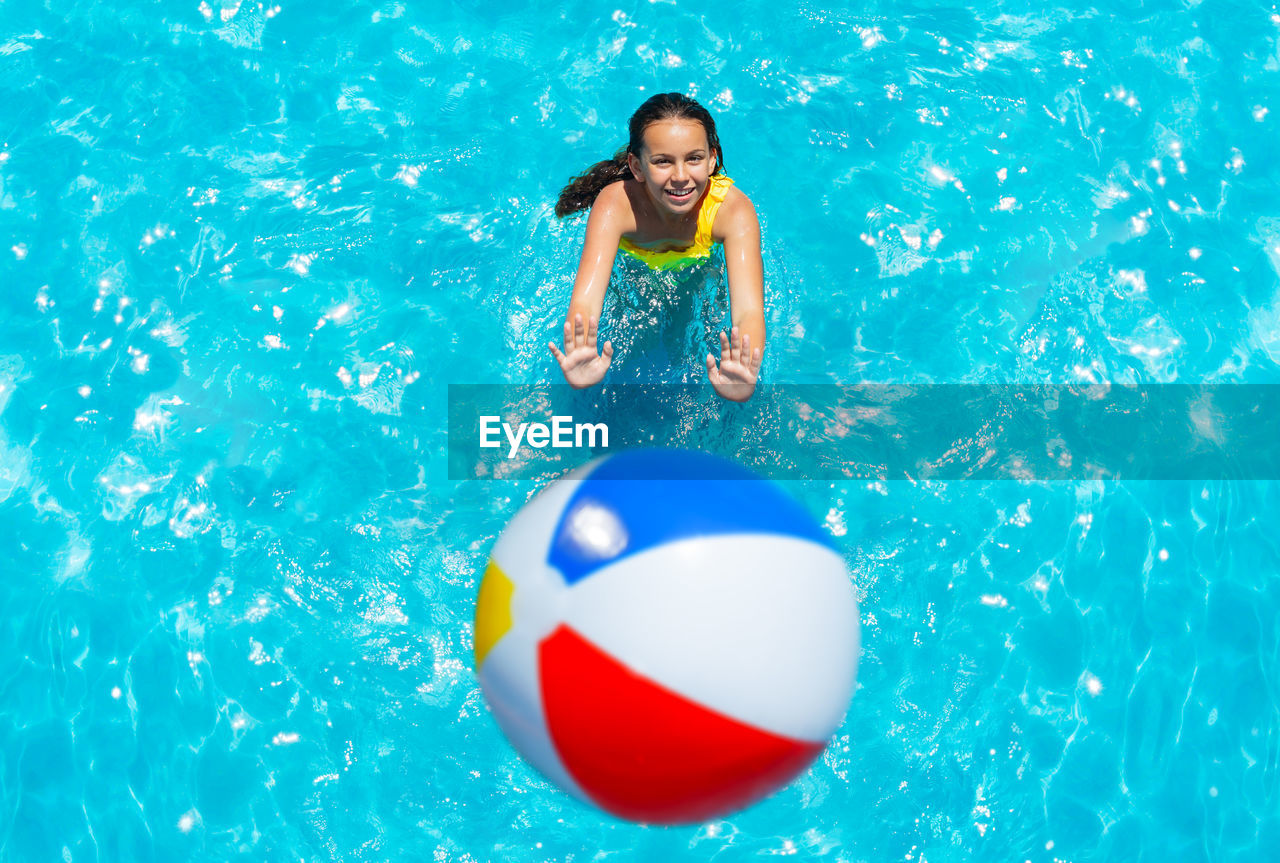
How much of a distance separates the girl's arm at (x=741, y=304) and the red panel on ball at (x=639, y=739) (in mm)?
1805

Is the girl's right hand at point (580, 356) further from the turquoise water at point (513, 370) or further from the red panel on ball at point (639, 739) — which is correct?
the red panel on ball at point (639, 739)

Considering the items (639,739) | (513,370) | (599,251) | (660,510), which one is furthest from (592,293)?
(639,739)

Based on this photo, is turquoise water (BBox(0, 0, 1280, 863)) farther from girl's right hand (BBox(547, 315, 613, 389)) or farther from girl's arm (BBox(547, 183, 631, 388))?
girl's right hand (BBox(547, 315, 613, 389))

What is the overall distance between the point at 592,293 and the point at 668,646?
90.8 inches

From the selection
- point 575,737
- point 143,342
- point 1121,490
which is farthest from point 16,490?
point 1121,490

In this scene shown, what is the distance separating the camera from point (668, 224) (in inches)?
208

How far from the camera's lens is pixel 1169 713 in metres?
5.36

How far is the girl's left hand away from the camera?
4617mm

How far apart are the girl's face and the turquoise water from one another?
1.13 m

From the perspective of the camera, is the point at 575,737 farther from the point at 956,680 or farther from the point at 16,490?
the point at 16,490

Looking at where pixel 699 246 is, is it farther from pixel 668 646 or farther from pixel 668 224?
pixel 668 646

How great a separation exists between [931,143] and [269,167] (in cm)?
439

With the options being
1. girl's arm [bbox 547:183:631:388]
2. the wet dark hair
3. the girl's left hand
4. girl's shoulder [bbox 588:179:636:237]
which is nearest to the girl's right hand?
girl's arm [bbox 547:183:631:388]

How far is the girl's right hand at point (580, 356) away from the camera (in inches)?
182
